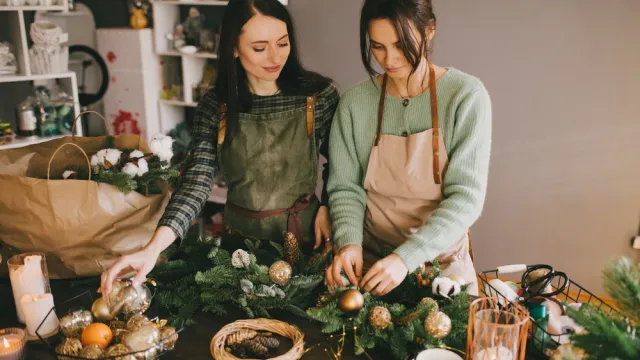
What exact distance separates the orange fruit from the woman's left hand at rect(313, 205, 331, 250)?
630 millimetres

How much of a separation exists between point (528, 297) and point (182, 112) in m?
3.33

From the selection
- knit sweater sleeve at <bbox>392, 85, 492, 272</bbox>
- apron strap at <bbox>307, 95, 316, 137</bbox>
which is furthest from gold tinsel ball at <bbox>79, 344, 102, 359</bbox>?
apron strap at <bbox>307, 95, 316, 137</bbox>

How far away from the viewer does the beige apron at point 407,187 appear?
1451mm

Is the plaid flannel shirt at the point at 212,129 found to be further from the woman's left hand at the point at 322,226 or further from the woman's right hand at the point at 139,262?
the woman's right hand at the point at 139,262

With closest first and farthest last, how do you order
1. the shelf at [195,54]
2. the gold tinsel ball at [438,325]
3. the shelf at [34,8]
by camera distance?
the gold tinsel ball at [438,325] → the shelf at [34,8] → the shelf at [195,54]

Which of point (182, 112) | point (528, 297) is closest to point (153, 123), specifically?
point (182, 112)

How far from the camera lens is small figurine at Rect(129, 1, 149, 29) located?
3.81 m

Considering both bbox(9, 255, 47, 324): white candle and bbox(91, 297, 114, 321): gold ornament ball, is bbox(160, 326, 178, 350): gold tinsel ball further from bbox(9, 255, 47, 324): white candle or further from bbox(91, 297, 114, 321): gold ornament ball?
bbox(9, 255, 47, 324): white candle

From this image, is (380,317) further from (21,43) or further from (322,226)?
(21,43)

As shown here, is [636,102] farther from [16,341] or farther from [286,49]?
[16,341]

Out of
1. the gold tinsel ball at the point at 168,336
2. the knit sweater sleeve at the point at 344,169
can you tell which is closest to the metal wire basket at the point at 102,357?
the gold tinsel ball at the point at 168,336

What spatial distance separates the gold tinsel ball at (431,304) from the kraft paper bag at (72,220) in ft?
2.48

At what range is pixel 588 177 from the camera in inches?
116

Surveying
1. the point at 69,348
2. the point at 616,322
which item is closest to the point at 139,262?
the point at 69,348
